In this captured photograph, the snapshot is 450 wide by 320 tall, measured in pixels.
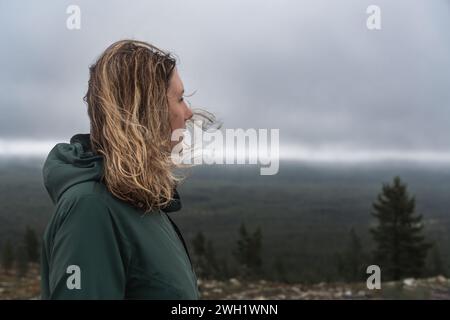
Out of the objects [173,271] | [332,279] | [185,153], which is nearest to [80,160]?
[173,271]

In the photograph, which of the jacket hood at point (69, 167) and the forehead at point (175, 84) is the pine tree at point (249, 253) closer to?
the forehead at point (175, 84)

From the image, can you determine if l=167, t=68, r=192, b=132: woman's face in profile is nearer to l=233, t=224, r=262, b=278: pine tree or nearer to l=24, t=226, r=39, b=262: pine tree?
l=233, t=224, r=262, b=278: pine tree

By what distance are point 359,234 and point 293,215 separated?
1.20 meters

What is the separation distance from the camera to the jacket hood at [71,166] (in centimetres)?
110

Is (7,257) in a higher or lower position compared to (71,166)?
lower

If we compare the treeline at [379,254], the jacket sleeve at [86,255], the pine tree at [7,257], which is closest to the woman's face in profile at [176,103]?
the jacket sleeve at [86,255]

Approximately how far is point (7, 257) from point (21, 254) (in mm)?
224

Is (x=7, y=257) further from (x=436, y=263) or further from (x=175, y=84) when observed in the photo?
(x=175, y=84)

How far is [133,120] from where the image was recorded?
3.81ft

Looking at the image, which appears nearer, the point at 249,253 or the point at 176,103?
the point at 176,103

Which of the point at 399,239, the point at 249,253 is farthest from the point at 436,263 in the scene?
the point at 249,253

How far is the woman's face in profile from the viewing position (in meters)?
1.31

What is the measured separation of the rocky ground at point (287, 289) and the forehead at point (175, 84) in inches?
246
